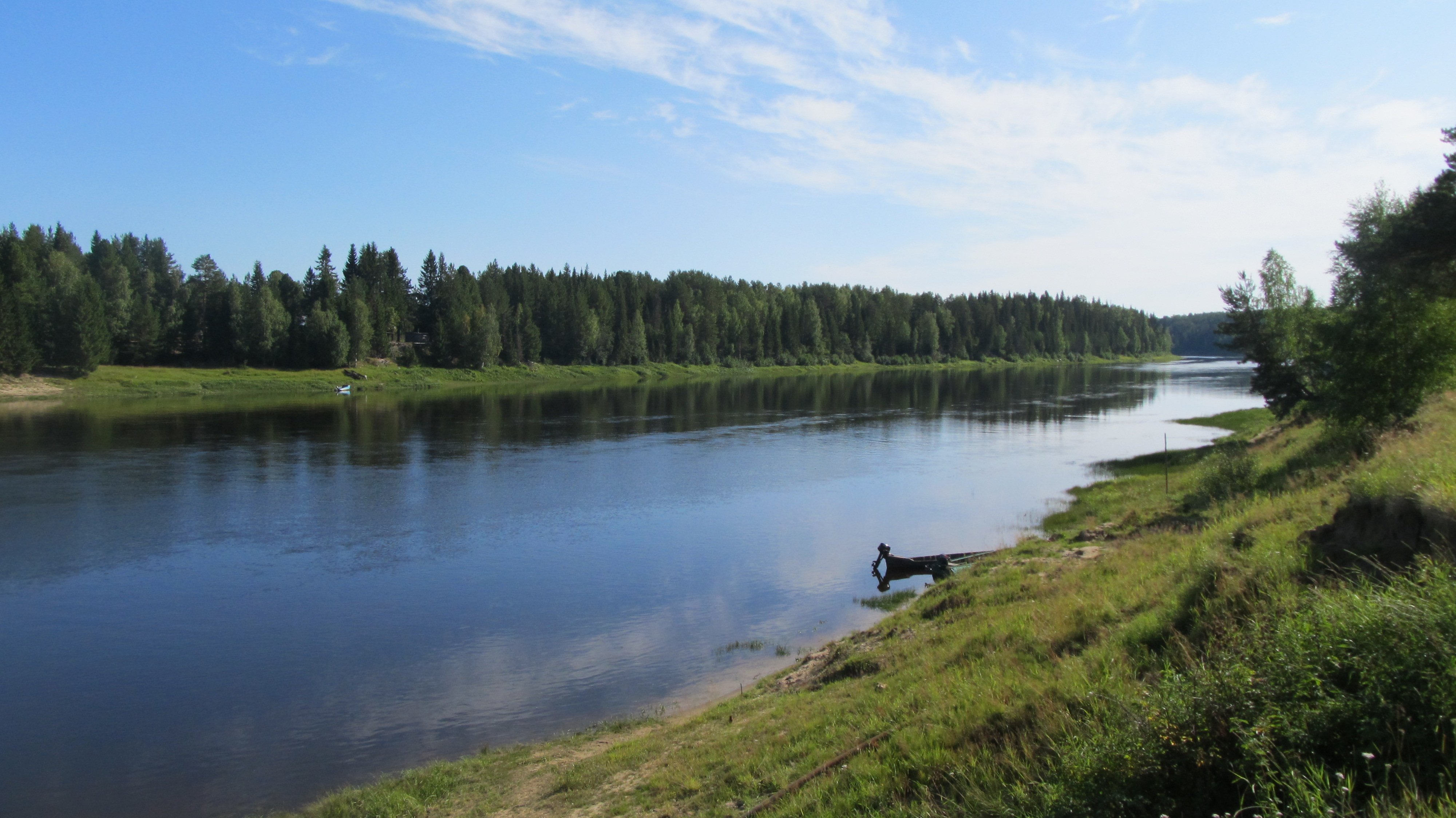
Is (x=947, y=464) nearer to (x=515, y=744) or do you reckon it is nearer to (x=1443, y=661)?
(x=515, y=744)

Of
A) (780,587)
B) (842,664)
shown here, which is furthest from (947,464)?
(842,664)

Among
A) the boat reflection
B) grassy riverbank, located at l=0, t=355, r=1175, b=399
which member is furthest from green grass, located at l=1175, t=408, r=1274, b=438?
grassy riverbank, located at l=0, t=355, r=1175, b=399

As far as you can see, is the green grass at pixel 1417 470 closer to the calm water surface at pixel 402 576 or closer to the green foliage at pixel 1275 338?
the calm water surface at pixel 402 576

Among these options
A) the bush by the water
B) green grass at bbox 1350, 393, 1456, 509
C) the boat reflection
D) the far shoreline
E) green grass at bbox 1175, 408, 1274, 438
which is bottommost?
the boat reflection

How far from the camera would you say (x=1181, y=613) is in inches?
410

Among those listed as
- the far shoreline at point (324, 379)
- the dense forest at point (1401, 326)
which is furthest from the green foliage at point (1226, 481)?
the far shoreline at point (324, 379)

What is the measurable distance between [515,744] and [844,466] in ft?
113

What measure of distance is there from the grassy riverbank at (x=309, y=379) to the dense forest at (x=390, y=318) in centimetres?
236

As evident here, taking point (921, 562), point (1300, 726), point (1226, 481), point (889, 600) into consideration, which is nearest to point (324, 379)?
point (921, 562)

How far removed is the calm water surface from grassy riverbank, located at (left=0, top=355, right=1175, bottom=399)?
3206 cm

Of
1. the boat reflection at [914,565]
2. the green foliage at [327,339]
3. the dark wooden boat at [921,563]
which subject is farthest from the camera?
the green foliage at [327,339]

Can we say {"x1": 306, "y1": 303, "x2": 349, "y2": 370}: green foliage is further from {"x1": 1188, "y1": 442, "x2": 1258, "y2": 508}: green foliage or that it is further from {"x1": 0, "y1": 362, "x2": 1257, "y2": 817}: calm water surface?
{"x1": 1188, "y1": 442, "x2": 1258, "y2": 508}: green foliage

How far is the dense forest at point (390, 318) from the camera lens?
99312 millimetres

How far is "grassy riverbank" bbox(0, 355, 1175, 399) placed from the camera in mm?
90688
